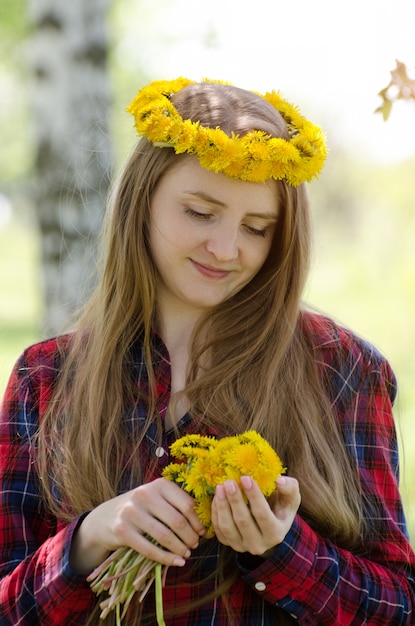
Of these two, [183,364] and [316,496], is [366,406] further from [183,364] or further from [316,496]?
[183,364]

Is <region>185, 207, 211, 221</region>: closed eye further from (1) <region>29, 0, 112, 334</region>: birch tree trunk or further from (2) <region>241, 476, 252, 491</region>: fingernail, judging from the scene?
(1) <region>29, 0, 112, 334</region>: birch tree trunk

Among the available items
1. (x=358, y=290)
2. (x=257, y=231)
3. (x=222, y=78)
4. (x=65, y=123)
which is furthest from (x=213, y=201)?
(x=358, y=290)

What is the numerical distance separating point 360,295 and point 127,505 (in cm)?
1340

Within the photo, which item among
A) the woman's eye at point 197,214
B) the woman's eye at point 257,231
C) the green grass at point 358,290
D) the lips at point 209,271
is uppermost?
the woman's eye at point 197,214

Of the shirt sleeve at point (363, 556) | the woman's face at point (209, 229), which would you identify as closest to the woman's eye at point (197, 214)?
the woman's face at point (209, 229)

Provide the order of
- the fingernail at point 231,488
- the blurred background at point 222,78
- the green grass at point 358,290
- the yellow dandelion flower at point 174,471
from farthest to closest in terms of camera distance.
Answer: the green grass at point 358,290 < the blurred background at point 222,78 < the yellow dandelion flower at point 174,471 < the fingernail at point 231,488

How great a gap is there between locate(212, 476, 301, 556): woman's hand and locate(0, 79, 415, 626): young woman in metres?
0.02

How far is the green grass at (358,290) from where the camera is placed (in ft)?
39.2

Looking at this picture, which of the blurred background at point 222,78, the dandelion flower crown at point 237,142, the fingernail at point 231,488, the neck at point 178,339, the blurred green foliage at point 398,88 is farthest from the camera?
the blurred background at point 222,78

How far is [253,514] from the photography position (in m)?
1.89

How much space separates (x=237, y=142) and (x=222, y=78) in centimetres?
50

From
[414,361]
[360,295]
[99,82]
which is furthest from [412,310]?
[99,82]

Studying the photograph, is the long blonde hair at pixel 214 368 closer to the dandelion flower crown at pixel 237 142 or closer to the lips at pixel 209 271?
the dandelion flower crown at pixel 237 142

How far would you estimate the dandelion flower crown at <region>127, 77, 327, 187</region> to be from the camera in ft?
7.34
